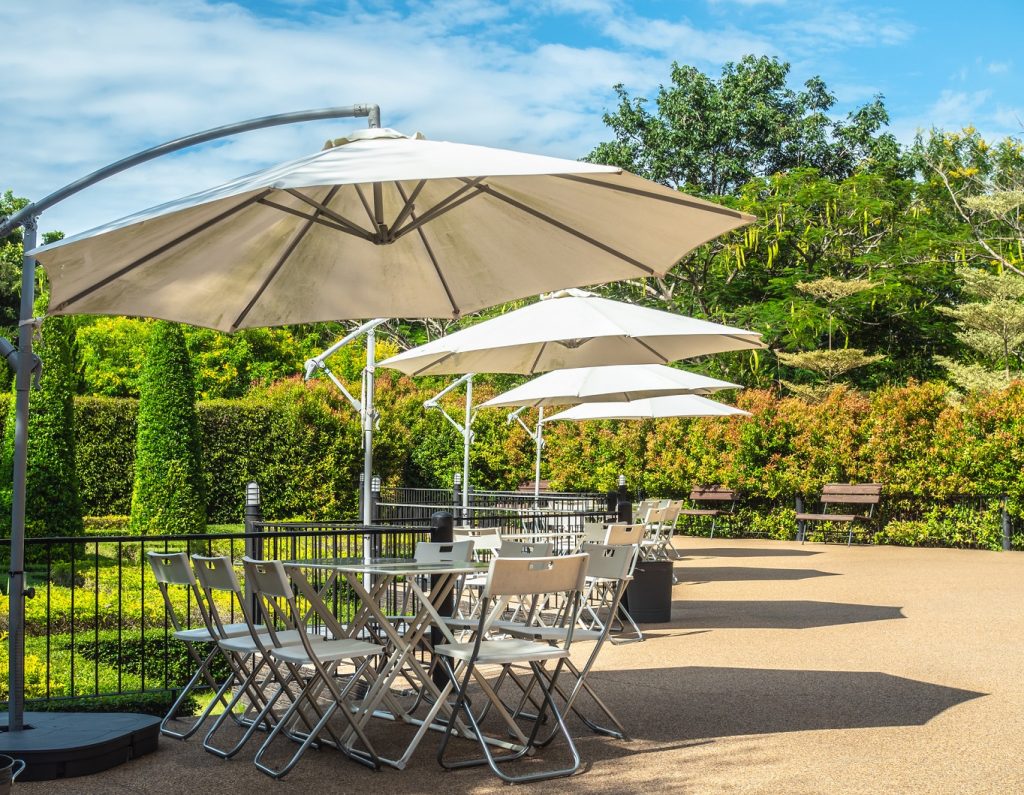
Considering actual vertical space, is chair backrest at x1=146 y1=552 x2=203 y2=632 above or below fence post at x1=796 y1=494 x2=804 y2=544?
above

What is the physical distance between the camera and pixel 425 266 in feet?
21.9

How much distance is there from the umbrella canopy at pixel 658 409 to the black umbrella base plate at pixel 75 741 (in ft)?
31.9

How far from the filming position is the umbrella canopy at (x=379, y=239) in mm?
4645

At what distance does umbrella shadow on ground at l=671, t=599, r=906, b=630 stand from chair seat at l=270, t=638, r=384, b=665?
4.68 metres

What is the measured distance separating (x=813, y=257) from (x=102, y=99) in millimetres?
19631

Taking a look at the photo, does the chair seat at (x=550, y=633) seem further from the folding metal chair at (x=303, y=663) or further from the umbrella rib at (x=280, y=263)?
the umbrella rib at (x=280, y=263)

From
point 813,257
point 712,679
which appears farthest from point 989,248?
point 712,679

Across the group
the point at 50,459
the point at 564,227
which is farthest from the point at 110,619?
the point at 564,227

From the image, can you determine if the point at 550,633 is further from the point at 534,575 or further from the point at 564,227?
the point at 564,227

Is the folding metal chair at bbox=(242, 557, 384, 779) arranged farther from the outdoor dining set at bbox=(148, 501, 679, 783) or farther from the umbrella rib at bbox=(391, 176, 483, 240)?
the umbrella rib at bbox=(391, 176, 483, 240)

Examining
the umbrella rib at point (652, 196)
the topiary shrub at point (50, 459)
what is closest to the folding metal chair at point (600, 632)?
the umbrella rib at point (652, 196)

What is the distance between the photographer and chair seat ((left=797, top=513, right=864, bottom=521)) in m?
18.1

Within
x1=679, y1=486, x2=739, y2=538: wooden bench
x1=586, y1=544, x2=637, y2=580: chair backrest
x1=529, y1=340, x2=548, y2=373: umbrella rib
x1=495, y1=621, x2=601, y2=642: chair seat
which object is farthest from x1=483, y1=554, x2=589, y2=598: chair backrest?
x1=679, y1=486, x2=739, y2=538: wooden bench

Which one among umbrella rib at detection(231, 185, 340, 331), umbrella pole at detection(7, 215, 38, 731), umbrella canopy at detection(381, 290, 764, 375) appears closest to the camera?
umbrella pole at detection(7, 215, 38, 731)
